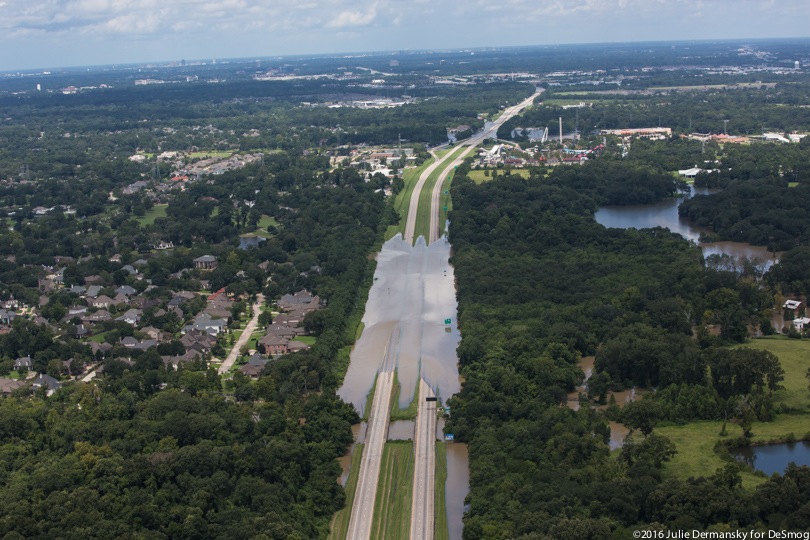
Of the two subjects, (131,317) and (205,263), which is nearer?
(131,317)

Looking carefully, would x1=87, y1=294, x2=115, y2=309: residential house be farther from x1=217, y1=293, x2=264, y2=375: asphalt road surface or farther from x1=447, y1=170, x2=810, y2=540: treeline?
x1=447, y1=170, x2=810, y2=540: treeline

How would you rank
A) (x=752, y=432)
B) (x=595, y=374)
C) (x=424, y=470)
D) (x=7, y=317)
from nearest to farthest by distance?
(x=424, y=470), (x=752, y=432), (x=595, y=374), (x=7, y=317)

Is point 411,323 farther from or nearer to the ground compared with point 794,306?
nearer to the ground

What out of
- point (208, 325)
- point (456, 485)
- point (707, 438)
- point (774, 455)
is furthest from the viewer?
point (208, 325)

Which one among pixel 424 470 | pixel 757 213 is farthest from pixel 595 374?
pixel 757 213

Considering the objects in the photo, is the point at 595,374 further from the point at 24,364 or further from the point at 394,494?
the point at 24,364
